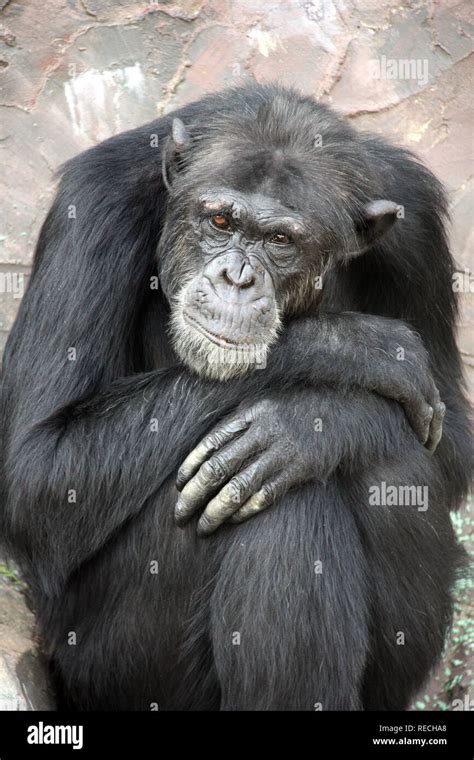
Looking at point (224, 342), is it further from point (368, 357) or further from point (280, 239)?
point (368, 357)

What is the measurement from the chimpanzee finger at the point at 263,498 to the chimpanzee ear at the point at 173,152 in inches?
61.9

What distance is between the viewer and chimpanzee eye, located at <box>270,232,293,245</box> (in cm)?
571

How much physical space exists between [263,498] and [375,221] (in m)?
1.62

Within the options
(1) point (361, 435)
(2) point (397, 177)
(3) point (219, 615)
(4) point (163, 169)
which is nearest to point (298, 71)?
(2) point (397, 177)

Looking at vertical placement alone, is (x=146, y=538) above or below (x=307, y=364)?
below

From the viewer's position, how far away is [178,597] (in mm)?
5684

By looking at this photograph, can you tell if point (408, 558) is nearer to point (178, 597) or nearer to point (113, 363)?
point (178, 597)

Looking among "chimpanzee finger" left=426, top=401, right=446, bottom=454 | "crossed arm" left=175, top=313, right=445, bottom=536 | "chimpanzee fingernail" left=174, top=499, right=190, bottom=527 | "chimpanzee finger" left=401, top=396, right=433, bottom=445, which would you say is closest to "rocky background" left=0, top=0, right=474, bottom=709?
"chimpanzee finger" left=426, top=401, right=446, bottom=454

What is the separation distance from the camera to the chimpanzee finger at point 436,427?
6055 mm

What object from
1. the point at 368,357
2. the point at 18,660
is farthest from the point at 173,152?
the point at 18,660

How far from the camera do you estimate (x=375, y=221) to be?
20.0 ft

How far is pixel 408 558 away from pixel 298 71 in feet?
14.5

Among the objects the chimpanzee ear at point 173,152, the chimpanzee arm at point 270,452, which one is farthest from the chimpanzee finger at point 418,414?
the chimpanzee ear at point 173,152

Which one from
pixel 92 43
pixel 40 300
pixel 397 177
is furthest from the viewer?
pixel 92 43
